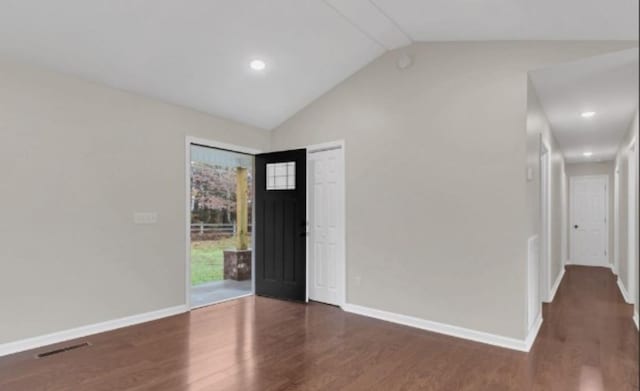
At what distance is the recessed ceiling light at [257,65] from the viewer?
3.81 metres

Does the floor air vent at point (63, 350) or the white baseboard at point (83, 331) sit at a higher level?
the white baseboard at point (83, 331)

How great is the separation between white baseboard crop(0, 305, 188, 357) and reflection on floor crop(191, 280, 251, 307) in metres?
0.55

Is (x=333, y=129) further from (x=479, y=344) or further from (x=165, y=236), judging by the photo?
(x=479, y=344)

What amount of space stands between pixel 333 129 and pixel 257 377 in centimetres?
302

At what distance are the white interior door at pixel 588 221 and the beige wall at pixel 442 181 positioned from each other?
4.27 m

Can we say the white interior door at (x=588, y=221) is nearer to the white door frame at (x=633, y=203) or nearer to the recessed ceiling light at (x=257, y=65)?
the recessed ceiling light at (x=257, y=65)

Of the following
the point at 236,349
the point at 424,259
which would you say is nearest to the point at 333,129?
the point at 424,259

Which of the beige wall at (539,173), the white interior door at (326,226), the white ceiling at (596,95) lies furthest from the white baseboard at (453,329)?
the white ceiling at (596,95)

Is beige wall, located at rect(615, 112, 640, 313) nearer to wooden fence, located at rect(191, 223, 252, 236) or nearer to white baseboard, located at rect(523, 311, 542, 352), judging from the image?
white baseboard, located at rect(523, 311, 542, 352)

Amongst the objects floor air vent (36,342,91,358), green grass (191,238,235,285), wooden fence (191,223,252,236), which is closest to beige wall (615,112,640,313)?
floor air vent (36,342,91,358)

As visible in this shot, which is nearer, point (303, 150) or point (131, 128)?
point (131, 128)

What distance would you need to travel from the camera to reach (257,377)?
264cm

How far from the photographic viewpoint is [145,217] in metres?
3.96

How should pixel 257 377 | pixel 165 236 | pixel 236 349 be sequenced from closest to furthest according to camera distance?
pixel 257 377 → pixel 236 349 → pixel 165 236
